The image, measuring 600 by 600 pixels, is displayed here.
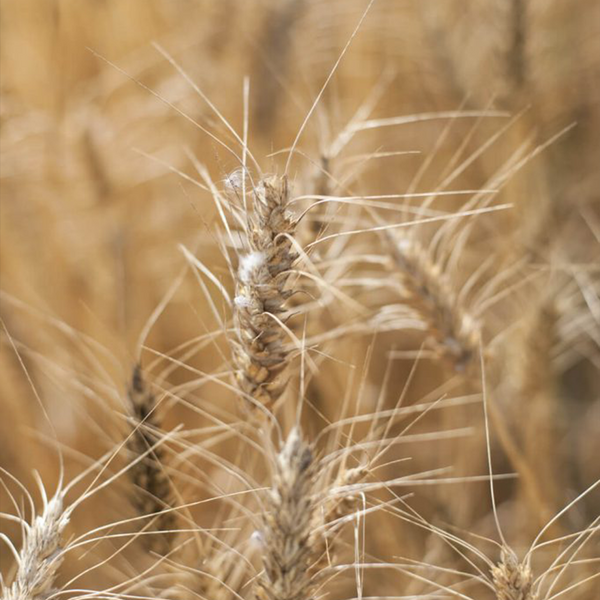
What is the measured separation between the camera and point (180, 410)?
1651 millimetres

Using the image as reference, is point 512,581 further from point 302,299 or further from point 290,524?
point 302,299

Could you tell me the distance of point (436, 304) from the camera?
3.25 feet

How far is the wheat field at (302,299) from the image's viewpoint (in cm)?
89

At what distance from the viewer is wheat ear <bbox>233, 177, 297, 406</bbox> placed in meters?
0.74

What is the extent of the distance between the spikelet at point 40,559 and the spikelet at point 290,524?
0.18 metres

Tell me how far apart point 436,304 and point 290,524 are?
359mm

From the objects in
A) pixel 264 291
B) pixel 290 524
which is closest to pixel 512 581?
pixel 290 524

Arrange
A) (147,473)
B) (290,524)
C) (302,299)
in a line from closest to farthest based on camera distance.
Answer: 1. (290,524)
2. (147,473)
3. (302,299)

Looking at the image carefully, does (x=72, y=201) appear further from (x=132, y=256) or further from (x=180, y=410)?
(x=180, y=410)

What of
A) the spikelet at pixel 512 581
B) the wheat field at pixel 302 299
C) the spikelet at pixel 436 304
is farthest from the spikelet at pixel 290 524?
the spikelet at pixel 436 304

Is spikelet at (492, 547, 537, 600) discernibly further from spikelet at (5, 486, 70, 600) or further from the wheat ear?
spikelet at (5, 486, 70, 600)

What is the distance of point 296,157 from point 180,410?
0.53m

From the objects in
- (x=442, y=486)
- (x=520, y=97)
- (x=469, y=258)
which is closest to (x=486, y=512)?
(x=442, y=486)

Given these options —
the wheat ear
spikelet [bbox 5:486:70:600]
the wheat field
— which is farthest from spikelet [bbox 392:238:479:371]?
spikelet [bbox 5:486:70:600]
